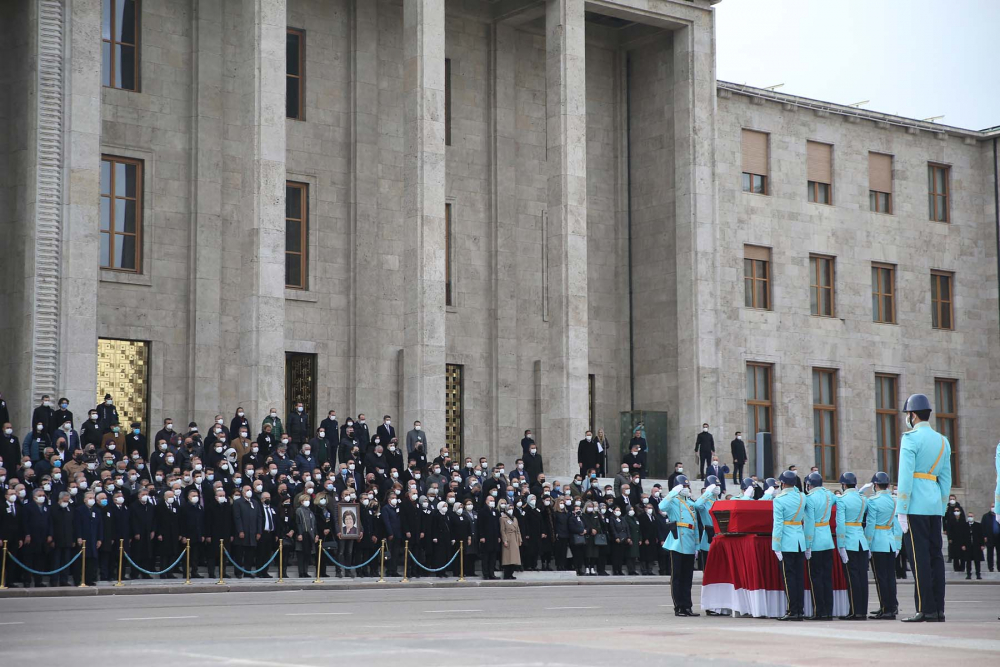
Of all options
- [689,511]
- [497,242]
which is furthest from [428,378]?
[689,511]

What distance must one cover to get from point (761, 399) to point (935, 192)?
10.6 m

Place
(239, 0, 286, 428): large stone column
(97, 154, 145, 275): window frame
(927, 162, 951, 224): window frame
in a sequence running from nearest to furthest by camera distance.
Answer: (239, 0, 286, 428): large stone column → (97, 154, 145, 275): window frame → (927, 162, 951, 224): window frame

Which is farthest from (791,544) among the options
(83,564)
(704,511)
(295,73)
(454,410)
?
(295,73)

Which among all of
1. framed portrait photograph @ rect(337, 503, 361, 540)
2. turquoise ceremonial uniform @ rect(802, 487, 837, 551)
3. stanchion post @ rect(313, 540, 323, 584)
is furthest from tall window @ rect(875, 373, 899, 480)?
turquoise ceremonial uniform @ rect(802, 487, 837, 551)

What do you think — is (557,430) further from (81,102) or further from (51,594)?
(51,594)

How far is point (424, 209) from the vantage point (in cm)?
3425

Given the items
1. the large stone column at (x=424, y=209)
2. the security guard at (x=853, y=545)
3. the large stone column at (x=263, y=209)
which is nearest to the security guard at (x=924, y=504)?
the security guard at (x=853, y=545)

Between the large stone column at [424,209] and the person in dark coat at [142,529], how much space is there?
9786 mm

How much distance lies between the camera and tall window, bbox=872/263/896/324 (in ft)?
151

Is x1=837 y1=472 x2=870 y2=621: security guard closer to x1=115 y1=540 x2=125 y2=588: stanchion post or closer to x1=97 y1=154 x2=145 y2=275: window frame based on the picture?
x1=115 y1=540 x2=125 y2=588: stanchion post

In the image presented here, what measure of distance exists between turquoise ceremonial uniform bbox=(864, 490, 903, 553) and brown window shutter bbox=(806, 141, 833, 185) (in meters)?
29.0

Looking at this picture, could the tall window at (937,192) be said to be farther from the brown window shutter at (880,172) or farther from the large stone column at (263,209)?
the large stone column at (263,209)

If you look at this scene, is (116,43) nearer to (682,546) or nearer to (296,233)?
(296,233)

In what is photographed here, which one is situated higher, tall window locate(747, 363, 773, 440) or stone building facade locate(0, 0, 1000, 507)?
stone building facade locate(0, 0, 1000, 507)
